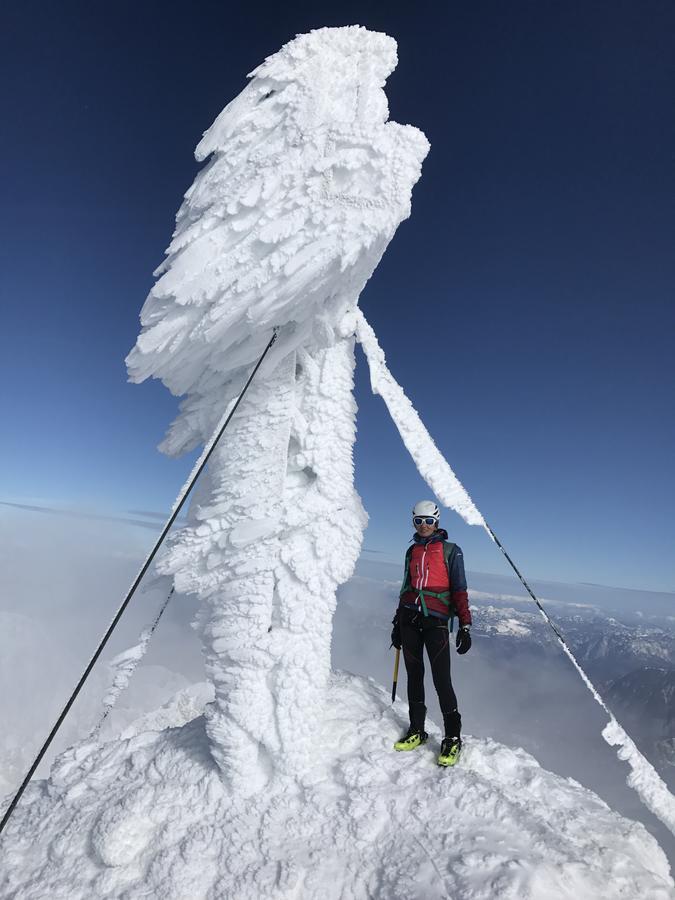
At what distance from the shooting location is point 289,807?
14.4ft

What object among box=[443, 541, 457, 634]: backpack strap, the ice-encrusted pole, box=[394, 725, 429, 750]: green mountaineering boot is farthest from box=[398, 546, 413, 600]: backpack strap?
box=[394, 725, 429, 750]: green mountaineering boot

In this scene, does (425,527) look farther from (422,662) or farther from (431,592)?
(422,662)

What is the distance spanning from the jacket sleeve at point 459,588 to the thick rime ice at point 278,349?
111cm

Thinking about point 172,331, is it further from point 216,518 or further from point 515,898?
point 515,898

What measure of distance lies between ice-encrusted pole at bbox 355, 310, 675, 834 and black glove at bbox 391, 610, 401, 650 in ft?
4.61

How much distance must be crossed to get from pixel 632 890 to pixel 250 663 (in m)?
3.44

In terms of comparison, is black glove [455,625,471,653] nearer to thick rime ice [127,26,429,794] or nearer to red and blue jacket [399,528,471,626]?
red and blue jacket [399,528,471,626]

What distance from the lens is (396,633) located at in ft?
17.1

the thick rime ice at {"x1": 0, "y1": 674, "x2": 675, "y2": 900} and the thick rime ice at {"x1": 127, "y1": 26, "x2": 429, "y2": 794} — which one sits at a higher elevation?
the thick rime ice at {"x1": 127, "y1": 26, "x2": 429, "y2": 794}

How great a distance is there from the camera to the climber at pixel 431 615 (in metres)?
4.70

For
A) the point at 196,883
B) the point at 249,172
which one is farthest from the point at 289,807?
the point at 249,172

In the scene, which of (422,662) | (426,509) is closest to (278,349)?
(426,509)

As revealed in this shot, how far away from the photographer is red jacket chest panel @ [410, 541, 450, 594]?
481 cm

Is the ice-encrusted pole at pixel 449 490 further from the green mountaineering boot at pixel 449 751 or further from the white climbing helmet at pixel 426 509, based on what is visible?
the green mountaineering boot at pixel 449 751
